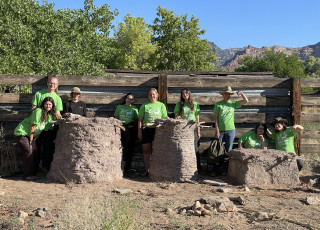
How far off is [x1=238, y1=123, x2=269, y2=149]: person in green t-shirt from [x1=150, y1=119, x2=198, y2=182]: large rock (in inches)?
46.4

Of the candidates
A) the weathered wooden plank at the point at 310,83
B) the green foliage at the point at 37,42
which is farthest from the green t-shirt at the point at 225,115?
the green foliage at the point at 37,42

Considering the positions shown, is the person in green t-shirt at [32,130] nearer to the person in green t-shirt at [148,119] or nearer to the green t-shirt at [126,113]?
the green t-shirt at [126,113]

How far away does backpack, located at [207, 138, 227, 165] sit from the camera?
6.52 meters

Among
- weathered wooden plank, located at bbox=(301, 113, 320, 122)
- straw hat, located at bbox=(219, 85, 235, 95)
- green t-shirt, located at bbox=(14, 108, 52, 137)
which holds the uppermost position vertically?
straw hat, located at bbox=(219, 85, 235, 95)

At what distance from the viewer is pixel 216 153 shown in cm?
652

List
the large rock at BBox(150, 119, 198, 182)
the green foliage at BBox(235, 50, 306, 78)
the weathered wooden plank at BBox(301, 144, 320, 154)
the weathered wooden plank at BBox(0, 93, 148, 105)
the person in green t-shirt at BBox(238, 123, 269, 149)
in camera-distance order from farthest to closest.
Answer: the green foliage at BBox(235, 50, 306, 78)
the weathered wooden plank at BBox(301, 144, 320, 154)
the weathered wooden plank at BBox(0, 93, 148, 105)
the person in green t-shirt at BBox(238, 123, 269, 149)
the large rock at BBox(150, 119, 198, 182)

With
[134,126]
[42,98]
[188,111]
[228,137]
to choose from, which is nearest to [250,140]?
[228,137]

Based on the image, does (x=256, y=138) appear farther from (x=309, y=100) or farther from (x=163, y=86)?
(x=163, y=86)

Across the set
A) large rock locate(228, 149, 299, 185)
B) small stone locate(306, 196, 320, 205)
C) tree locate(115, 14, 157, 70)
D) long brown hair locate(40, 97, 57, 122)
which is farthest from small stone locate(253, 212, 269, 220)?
tree locate(115, 14, 157, 70)

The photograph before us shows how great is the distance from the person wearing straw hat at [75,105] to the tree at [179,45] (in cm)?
2315

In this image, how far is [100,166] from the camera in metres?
5.79

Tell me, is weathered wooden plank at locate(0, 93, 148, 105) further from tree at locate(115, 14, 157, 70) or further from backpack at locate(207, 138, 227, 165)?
tree at locate(115, 14, 157, 70)

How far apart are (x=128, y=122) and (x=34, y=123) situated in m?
1.72

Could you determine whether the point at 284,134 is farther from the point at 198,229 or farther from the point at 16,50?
the point at 16,50
